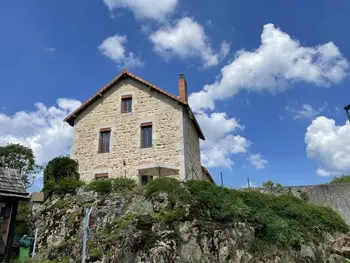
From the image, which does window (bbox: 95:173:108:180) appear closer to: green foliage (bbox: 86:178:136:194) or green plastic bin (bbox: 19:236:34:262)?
green foliage (bbox: 86:178:136:194)

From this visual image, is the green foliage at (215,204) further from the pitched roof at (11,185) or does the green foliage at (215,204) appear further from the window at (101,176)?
the window at (101,176)

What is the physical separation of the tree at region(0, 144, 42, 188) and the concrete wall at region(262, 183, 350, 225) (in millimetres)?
24431

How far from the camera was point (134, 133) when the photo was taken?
17016mm

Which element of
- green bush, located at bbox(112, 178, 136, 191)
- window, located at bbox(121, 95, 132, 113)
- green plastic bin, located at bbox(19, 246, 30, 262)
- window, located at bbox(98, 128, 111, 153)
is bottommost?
green plastic bin, located at bbox(19, 246, 30, 262)

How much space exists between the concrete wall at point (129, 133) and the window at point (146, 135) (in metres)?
0.25

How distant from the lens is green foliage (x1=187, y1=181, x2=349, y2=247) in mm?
11102

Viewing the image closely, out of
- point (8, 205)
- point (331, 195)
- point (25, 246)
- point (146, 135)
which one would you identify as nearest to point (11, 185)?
point (8, 205)

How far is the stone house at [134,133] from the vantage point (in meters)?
16.1

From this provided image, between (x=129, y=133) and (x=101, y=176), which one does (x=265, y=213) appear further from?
(x=101, y=176)

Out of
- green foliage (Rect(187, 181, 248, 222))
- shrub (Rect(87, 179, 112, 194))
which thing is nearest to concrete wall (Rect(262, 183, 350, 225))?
green foliage (Rect(187, 181, 248, 222))

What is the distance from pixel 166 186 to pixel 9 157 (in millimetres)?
23413

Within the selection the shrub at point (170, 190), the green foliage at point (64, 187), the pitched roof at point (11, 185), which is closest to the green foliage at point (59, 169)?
the green foliage at point (64, 187)

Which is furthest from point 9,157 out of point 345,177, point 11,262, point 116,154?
point 345,177

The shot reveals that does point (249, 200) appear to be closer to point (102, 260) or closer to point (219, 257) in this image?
point (219, 257)
